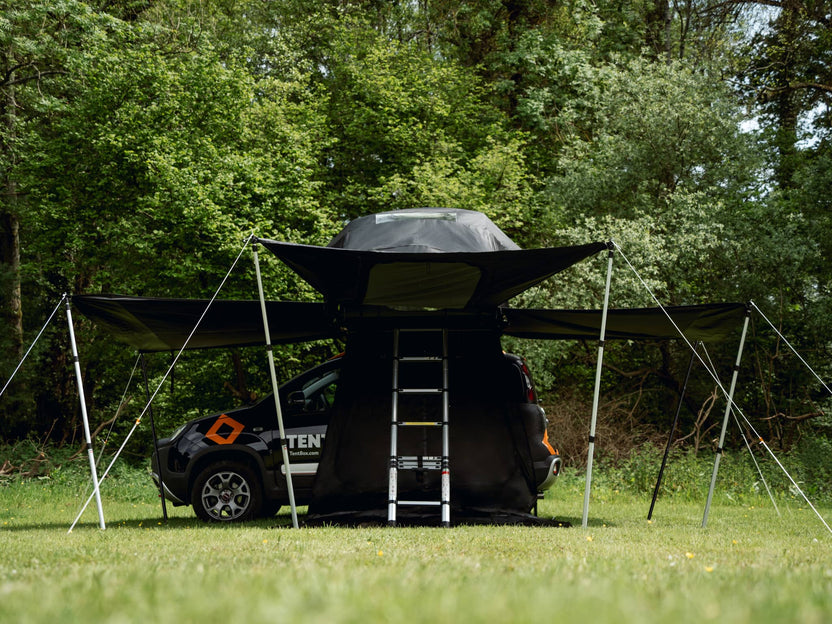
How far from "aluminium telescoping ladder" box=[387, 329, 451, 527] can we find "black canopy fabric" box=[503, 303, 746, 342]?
1.00 meters

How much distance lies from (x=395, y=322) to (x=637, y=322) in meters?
2.65

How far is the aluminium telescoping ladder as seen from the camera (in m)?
8.18

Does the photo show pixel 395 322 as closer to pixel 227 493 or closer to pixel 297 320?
pixel 297 320

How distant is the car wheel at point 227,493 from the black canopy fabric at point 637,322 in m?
3.33

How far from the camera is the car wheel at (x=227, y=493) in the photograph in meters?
8.98

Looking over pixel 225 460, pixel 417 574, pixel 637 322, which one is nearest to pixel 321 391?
pixel 225 460

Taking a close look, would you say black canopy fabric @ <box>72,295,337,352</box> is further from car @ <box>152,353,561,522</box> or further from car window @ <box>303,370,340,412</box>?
car @ <box>152,353,561,522</box>

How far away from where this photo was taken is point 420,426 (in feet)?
28.9

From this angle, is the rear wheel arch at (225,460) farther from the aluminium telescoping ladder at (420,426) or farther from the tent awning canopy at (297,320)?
the aluminium telescoping ladder at (420,426)

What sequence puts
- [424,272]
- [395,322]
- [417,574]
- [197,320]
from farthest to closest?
[395,322] < [197,320] < [424,272] < [417,574]

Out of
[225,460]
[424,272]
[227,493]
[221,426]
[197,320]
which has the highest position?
[424,272]

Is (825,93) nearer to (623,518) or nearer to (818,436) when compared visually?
(818,436)

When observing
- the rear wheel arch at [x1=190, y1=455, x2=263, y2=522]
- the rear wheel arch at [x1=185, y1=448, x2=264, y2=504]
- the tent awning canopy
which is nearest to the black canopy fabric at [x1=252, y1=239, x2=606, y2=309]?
the tent awning canopy

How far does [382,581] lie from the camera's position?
11.0 ft
